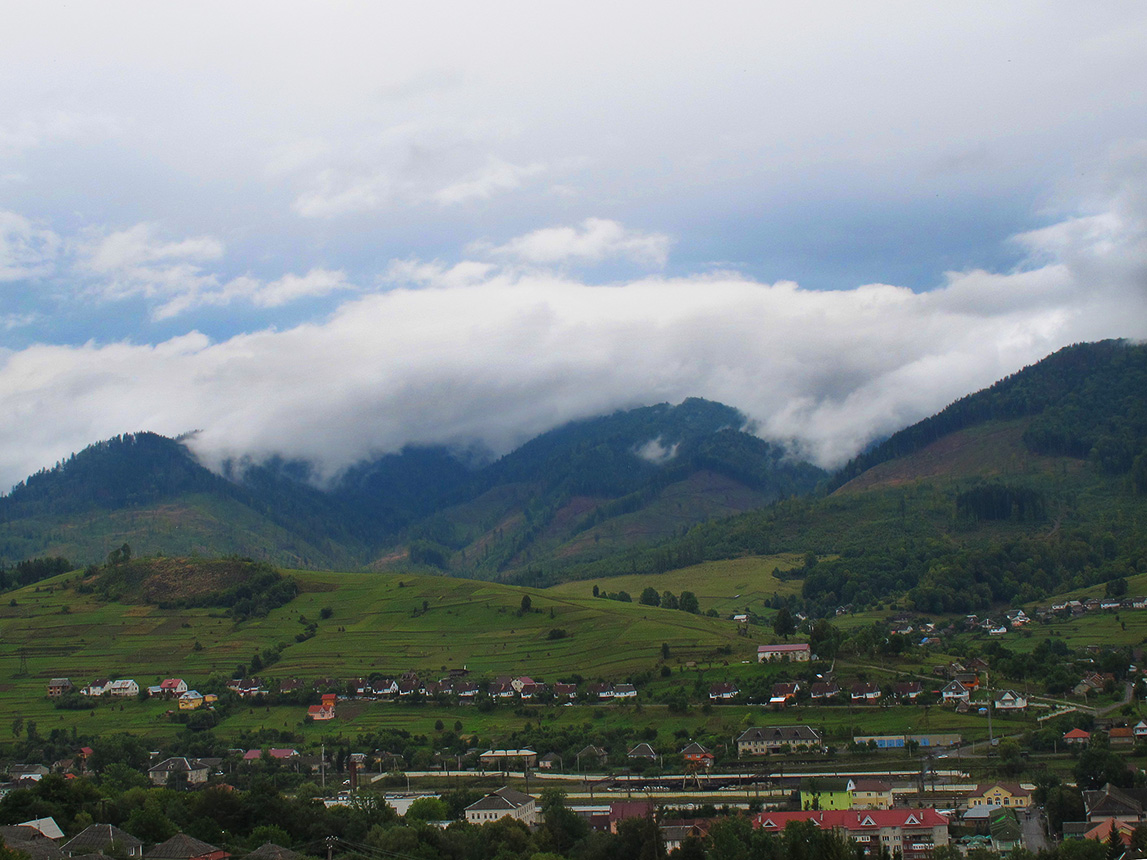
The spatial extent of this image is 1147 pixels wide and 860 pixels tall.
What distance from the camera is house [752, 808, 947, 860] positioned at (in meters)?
73.6

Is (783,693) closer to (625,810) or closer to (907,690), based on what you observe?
(907,690)

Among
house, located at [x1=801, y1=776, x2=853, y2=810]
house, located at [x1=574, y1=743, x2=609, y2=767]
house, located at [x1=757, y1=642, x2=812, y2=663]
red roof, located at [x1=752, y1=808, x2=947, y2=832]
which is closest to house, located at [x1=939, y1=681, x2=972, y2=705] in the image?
house, located at [x1=757, y1=642, x2=812, y2=663]

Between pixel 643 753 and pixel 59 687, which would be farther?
pixel 59 687

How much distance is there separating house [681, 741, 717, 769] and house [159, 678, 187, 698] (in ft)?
227

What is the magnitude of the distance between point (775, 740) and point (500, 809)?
29941 millimetres

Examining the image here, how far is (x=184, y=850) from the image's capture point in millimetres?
64875

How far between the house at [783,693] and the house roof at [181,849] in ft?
209

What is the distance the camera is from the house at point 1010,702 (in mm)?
107062

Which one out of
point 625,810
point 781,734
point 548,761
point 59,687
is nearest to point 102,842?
point 625,810

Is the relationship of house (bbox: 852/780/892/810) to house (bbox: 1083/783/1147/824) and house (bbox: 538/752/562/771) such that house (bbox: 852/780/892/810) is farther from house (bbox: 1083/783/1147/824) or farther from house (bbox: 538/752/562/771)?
house (bbox: 538/752/562/771)

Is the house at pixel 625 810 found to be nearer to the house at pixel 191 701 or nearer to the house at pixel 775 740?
the house at pixel 775 740

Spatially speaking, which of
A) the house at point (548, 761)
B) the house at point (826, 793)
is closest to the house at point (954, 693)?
the house at point (826, 793)

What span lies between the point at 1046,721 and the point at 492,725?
53.1m

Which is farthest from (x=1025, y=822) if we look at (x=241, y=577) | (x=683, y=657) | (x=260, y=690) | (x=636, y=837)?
(x=241, y=577)
